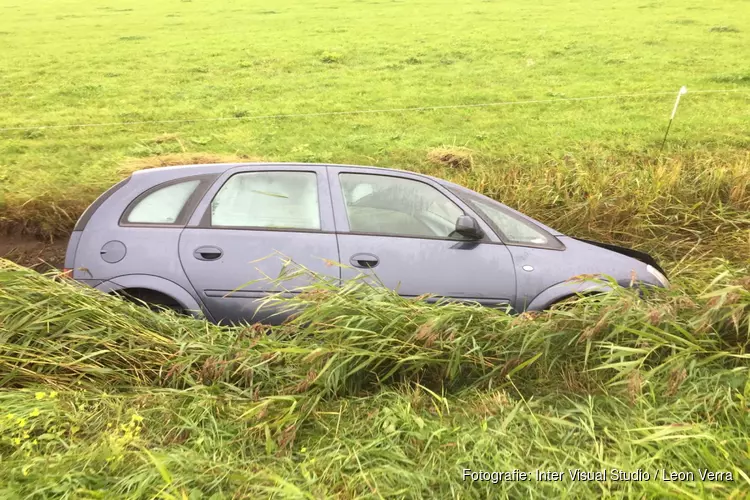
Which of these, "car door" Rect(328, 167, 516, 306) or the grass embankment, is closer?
the grass embankment

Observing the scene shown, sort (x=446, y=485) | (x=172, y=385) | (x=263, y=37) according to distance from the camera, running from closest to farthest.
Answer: (x=446, y=485) < (x=172, y=385) < (x=263, y=37)

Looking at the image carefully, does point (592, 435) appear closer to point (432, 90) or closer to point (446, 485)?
point (446, 485)

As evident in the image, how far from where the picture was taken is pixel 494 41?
15234 mm

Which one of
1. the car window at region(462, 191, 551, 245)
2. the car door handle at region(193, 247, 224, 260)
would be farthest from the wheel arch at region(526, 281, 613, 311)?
the car door handle at region(193, 247, 224, 260)

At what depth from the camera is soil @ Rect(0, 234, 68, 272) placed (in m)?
Result: 5.30

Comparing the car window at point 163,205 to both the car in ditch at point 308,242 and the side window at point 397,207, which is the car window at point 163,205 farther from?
the side window at point 397,207

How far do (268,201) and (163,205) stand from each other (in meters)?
0.75

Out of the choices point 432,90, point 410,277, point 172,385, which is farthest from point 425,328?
point 432,90

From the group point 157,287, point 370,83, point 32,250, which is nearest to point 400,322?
point 157,287

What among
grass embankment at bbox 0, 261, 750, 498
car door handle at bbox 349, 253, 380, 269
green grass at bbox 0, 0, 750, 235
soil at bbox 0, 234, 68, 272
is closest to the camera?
grass embankment at bbox 0, 261, 750, 498

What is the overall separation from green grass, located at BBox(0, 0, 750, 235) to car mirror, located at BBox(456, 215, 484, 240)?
3356 mm

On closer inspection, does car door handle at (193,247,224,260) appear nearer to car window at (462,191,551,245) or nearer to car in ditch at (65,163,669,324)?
car in ditch at (65,163,669,324)

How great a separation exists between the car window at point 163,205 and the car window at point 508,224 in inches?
83.0

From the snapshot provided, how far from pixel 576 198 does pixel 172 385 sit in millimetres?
5075
